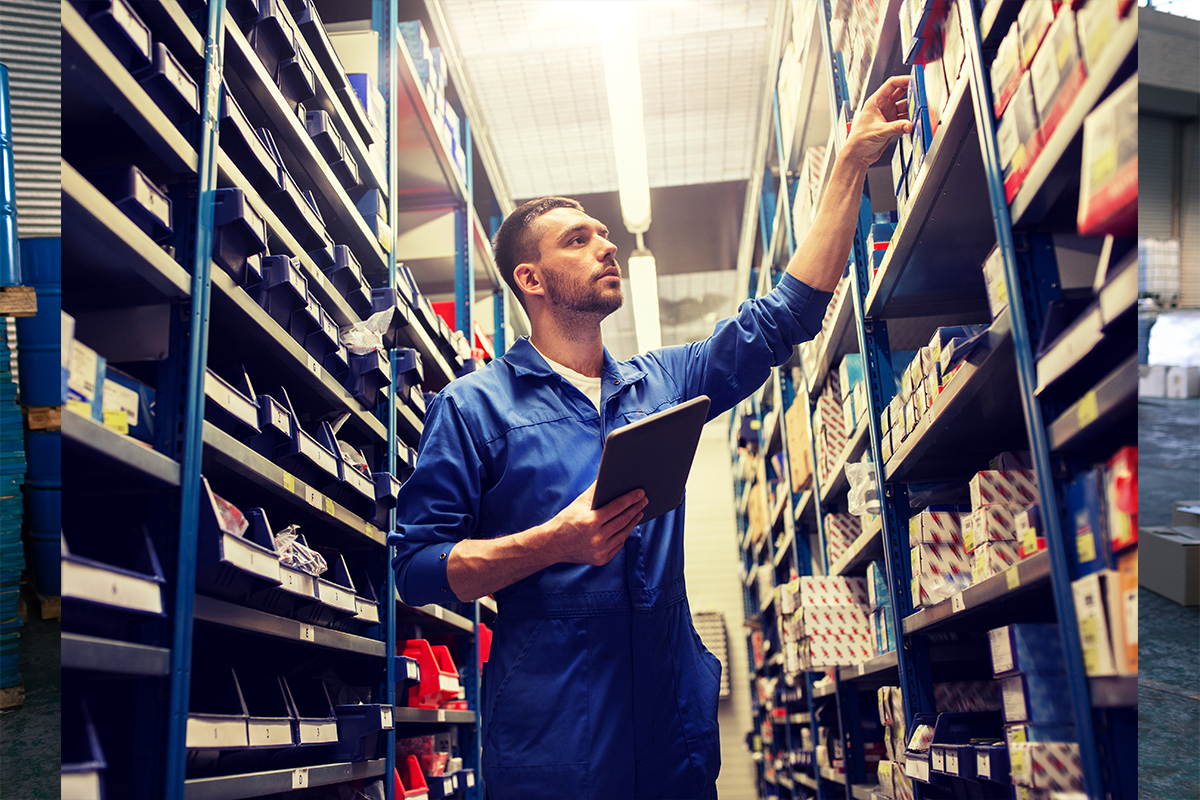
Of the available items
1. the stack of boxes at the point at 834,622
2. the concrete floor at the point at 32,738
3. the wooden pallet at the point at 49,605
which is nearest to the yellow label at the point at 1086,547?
the wooden pallet at the point at 49,605

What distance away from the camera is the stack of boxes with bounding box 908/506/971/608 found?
216 centimetres

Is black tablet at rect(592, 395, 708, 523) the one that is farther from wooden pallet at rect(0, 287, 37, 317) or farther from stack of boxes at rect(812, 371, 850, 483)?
stack of boxes at rect(812, 371, 850, 483)

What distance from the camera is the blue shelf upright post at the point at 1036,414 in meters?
1.22

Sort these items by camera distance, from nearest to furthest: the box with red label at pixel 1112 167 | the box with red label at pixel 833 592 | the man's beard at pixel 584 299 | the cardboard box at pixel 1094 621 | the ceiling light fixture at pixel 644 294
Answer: the box with red label at pixel 1112 167 → the cardboard box at pixel 1094 621 → the man's beard at pixel 584 299 → the box with red label at pixel 833 592 → the ceiling light fixture at pixel 644 294

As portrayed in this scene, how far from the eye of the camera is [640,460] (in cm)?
149

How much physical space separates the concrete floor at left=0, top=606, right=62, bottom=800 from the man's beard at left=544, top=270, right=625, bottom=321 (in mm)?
1625

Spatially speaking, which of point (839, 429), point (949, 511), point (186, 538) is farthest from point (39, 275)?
point (839, 429)

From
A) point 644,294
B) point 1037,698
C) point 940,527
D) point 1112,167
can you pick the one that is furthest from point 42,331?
point 644,294

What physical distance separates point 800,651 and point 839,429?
103 centimetres

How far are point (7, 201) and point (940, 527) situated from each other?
91.3 inches

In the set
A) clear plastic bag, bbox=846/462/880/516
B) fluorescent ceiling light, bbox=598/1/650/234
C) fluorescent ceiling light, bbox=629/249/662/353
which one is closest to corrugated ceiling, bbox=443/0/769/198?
fluorescent ceiling light, bbox=598/1/650/234

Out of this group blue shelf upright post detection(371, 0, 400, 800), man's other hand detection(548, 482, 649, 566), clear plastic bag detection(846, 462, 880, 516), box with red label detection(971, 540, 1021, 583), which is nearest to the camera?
man's other hand detection(548, 482, 649, 566)

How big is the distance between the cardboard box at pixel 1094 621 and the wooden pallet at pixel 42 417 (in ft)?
5.14

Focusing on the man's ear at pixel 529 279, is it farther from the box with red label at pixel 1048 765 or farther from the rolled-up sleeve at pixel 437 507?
the box with red label at pixel 1048 765
